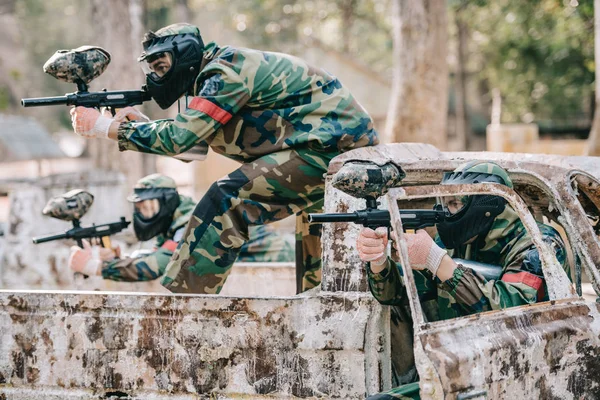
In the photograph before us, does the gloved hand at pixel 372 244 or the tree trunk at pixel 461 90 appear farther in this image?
the tree trunk at pixel 461 90

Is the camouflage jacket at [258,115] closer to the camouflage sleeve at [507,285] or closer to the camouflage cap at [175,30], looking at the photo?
the camouflage cap at [175,30]

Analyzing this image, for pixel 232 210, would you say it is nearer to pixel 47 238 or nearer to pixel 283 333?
pixel 283 333

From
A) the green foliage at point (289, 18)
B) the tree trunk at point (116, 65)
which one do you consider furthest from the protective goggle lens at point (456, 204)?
the green foliage at point (289, 18)

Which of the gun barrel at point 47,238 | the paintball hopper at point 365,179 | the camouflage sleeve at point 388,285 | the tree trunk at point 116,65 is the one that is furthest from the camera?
the tree trunk at point 116,65

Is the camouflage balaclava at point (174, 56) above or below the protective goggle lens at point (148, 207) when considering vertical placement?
above

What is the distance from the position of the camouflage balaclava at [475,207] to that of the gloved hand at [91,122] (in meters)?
1.78

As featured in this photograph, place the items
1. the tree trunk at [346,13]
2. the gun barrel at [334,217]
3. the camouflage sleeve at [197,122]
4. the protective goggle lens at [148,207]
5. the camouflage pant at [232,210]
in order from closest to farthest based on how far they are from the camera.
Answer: the gun barrel at [334,217], the camouflage sleeve at [197,122], the camouflage pant at [232,210], the protective goggle lens at [148,207], the tree trunk at [346,13]

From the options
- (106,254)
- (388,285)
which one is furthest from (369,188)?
(106,254)

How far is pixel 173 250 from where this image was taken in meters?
5.38

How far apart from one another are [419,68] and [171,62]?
7.37 meters

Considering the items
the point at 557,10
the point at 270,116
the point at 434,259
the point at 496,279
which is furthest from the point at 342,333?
the point at 557,10

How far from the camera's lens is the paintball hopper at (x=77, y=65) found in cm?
407

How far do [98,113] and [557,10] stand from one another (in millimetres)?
13849

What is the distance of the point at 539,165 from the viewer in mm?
3502
